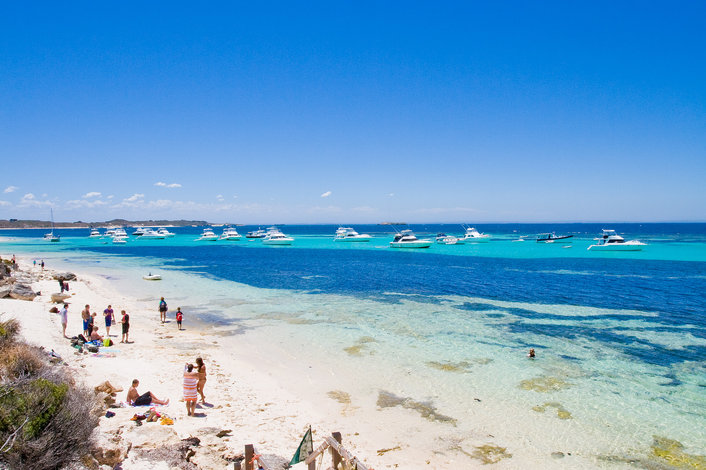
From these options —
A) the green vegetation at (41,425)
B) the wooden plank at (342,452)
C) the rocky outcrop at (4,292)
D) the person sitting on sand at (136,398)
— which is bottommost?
the person sitting on sand at (136,398)

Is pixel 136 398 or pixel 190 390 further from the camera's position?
pixel 136 398

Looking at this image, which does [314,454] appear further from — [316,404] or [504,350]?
[504,350]

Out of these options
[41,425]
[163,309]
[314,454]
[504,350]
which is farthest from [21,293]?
[504,350]

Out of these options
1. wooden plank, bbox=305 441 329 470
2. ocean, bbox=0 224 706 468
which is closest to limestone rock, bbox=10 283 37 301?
ocean, bbox=0 224 706 468

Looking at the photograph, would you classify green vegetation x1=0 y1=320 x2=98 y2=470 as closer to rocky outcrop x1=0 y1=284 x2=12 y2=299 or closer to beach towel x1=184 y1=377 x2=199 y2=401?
beach towel x1=184 y1=377 x2=199 y2=401

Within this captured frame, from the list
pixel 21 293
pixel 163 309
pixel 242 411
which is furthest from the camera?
pixel 21 293

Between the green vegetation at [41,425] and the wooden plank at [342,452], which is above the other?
the green vegetation at [41,425]

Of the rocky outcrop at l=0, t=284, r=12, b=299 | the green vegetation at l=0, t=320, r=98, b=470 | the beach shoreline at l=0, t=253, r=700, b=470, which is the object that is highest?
the green vegetation at l=0, t=320, r=98, b=470

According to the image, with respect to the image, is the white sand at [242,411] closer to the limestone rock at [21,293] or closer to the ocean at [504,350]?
the ocean at [504,350]

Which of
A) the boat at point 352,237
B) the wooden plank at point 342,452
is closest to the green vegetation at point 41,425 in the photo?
the wooden plank at point 342,452

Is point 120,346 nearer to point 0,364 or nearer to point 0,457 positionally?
point 0,364

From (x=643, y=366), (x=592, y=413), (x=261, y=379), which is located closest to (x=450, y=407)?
(x=592, y=413)

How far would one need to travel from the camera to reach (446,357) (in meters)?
17.3

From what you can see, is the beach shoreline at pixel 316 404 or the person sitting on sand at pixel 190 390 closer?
the beach shoreline at pixel 316 404
